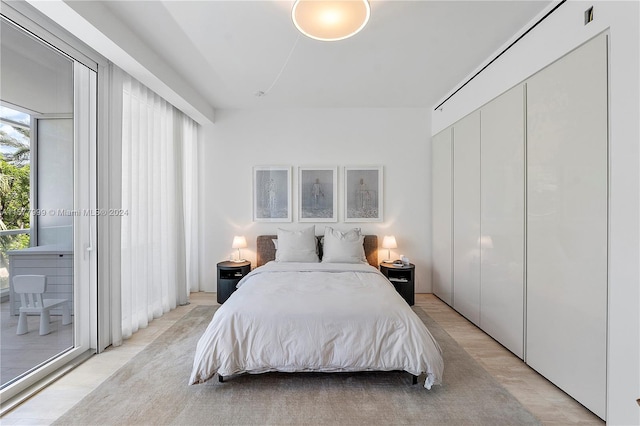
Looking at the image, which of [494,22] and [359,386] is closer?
[359,386]

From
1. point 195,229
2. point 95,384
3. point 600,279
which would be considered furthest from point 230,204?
point 600,279

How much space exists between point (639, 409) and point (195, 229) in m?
4.62

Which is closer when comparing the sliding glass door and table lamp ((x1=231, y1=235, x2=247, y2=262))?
the sliding glass door

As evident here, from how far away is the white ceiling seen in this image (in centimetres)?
212

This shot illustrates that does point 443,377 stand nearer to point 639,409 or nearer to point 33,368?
point 639,409

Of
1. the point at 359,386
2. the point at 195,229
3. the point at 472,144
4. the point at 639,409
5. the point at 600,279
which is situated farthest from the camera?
the point at 195,229

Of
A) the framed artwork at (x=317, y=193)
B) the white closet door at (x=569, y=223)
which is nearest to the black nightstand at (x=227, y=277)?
the framed artwork at (x=317, y=193)

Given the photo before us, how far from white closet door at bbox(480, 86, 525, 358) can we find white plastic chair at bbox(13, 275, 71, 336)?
381 centimetres

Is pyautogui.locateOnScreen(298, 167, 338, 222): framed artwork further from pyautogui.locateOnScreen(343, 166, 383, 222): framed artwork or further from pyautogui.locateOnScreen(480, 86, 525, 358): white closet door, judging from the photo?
pyautogui.locateOnScreen(480, 86, 525, 358): white closet door

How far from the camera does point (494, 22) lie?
230 cm

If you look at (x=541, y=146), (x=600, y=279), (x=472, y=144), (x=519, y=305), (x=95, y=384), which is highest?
(x=472, y=144)

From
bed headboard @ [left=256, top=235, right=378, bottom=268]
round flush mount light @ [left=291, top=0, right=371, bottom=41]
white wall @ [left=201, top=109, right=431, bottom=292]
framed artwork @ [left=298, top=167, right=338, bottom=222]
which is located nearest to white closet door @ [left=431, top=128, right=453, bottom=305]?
white wall @ [left=201, top=109, right=431, bottom=292]

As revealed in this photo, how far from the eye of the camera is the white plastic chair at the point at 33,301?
2.00 m

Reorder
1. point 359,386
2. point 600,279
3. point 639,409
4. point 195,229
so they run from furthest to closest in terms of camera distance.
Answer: point 195,229 < point 359,386 < point 600,279 < point 639,409
